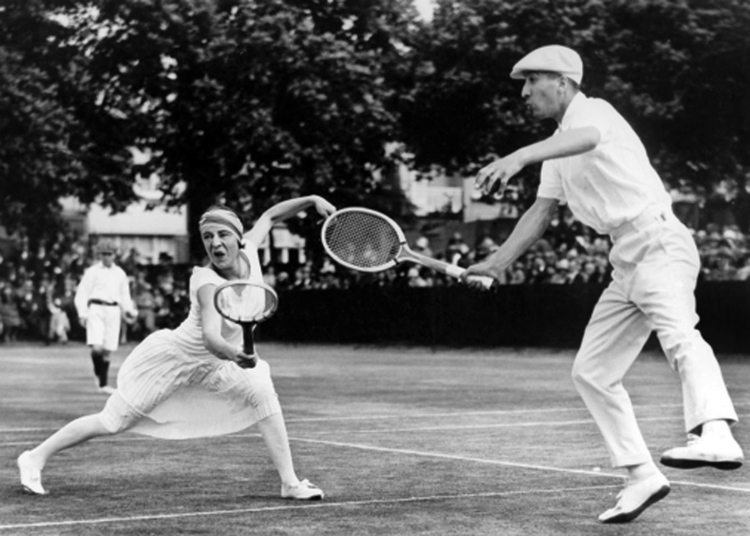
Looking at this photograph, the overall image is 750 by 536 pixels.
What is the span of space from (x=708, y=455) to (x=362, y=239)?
292cm

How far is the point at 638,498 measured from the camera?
7988 millimetres

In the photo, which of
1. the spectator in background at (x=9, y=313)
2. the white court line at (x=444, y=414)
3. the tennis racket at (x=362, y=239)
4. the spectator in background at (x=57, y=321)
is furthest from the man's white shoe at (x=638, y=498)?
the spectator in background at (x=9, y=313)

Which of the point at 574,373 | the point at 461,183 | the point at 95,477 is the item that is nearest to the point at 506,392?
the point at 95,477

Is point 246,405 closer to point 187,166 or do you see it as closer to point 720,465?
point 720,465

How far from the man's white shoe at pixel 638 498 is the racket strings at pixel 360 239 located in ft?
6.95

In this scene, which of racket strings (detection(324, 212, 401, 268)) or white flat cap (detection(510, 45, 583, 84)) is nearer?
white flat cap (detection(510, 45, 583, 84))

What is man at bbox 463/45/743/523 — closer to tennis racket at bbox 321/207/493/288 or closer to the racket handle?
the racket handle

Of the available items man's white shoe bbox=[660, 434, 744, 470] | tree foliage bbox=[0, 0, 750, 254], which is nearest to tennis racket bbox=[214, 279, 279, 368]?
man's white shoe bbox=[660, 434, 744, 470]

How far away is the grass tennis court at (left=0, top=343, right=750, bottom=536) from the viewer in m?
8.22

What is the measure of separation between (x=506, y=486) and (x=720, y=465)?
2790 mm

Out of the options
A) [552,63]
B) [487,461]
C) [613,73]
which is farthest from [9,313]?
[552,63]

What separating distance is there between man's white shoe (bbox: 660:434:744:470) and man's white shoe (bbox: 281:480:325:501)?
2606 millimetres

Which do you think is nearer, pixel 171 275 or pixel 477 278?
pixel 477 278

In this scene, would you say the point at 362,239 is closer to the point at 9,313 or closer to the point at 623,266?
the point at 623,266
